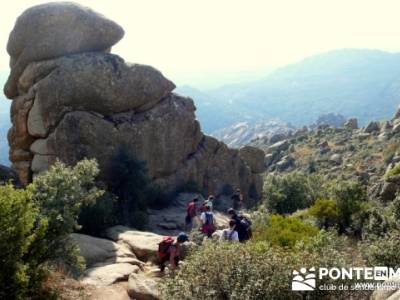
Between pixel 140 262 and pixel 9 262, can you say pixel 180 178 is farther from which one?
pixel 9 262

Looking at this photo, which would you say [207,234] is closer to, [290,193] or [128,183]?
[128,183]

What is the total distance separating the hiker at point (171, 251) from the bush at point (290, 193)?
765 inches

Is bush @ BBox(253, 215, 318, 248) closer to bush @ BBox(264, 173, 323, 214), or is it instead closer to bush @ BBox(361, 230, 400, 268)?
bush @ BBox(361, 230, 400, 268)

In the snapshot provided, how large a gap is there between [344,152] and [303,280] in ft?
252

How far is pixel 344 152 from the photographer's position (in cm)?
8450

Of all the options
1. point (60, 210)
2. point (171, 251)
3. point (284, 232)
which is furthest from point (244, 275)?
point (284, 232)

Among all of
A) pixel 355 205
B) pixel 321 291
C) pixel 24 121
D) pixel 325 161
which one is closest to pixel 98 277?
pixel 321 291

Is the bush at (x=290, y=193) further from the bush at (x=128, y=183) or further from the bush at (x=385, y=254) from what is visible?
the bush at (x=385, y=254)

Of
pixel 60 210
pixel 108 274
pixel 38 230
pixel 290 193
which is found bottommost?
pixel 290 193

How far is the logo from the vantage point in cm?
1133

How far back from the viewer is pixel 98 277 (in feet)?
62.0

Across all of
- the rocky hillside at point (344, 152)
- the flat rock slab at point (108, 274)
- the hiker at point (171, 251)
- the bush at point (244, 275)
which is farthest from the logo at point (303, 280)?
the rocky hillside at point (344, 152)

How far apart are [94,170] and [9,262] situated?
7.27 m

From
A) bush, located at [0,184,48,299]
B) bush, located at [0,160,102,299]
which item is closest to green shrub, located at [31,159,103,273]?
bush, located at [0,160,102,299]
